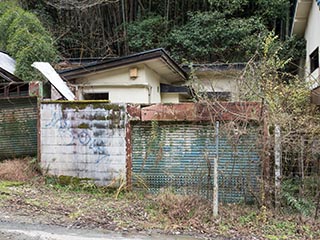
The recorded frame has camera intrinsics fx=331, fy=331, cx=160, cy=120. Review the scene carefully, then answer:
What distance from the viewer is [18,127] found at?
310 inches

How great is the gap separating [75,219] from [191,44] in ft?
40.2

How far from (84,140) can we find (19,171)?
173 cm

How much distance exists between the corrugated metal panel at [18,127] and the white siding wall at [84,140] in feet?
2.96

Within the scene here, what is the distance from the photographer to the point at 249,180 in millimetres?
5863

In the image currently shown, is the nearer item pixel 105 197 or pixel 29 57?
pixel 105 197

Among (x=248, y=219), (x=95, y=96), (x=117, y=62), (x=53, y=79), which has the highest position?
(x=117, y=62)

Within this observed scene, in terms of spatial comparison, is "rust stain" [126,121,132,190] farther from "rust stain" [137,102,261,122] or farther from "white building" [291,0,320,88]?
"white building" [291,0,320,88]

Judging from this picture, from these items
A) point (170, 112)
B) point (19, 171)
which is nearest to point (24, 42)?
point (19, 171)

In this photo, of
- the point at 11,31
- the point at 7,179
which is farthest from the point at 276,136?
the point at 11,31

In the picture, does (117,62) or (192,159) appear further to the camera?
(117,62)

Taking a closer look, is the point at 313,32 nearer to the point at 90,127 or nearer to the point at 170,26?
the point at 170,26

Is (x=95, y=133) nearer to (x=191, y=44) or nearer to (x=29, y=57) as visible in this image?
(x=29, y=57)

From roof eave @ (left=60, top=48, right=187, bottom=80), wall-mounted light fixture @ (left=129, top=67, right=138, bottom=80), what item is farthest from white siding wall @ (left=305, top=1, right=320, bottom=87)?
wall-mounted light fixture @ (left=129, top=67, right=138, bottom=80)

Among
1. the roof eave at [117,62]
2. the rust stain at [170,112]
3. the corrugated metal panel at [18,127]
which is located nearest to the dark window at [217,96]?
the rust stain at [170,112]
